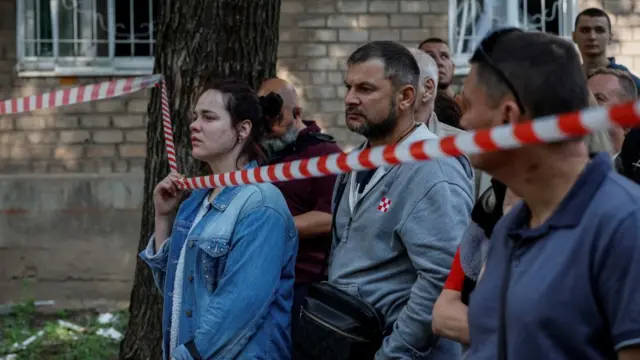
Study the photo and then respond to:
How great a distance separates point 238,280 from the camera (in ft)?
12.6

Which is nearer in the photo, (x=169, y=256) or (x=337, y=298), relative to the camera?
(x=337, y=298)

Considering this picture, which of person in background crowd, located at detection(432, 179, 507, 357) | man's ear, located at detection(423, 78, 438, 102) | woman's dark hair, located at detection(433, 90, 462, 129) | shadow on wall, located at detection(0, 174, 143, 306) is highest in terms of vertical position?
man's ear, located at detection(423, 78, 438, 102)

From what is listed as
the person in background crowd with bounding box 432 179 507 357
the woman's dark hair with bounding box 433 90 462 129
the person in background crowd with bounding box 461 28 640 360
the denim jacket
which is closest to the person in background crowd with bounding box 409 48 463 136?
the woman's dark hair with bounding box 433 90 462 129

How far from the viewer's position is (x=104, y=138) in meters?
9.98

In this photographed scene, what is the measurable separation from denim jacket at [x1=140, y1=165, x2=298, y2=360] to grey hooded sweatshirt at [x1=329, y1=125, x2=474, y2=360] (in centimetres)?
22

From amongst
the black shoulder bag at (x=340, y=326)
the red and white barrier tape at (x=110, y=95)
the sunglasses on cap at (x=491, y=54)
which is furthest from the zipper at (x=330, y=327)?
the red and white barrier tape at (x=110, y=95)

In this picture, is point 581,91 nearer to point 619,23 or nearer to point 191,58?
point 191,58

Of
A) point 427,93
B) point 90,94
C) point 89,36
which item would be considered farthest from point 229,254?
point 89,36

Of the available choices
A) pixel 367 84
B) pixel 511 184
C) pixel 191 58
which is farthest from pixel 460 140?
pixel 191 58

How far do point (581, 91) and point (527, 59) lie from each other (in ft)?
0.41

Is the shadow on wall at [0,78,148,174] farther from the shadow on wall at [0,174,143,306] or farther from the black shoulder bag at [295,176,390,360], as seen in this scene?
the black shoulder bag at [295,176,390,360]

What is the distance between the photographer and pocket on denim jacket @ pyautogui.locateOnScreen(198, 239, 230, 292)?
391 cm

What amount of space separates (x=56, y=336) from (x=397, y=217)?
5402mm

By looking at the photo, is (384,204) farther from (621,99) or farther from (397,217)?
→ (621,99)
